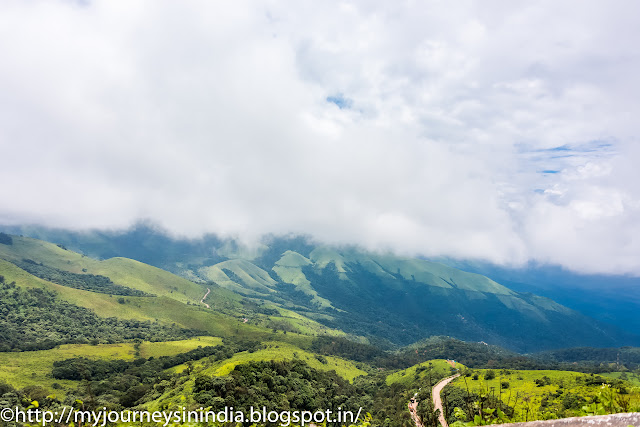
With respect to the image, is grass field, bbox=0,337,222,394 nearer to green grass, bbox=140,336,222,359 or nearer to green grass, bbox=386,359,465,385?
green grass, bbox=140,336,222,359

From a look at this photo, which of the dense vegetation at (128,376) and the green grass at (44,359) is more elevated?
the dense vegetation at (128,376)

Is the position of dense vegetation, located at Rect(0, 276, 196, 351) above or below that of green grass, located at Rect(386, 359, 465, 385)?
below

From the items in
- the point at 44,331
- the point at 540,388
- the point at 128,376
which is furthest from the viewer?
the point at 44,331

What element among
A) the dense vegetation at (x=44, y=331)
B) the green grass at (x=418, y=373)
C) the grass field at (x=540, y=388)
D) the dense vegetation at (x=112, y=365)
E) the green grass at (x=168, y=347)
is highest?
the grass field at (x=540, y=388)

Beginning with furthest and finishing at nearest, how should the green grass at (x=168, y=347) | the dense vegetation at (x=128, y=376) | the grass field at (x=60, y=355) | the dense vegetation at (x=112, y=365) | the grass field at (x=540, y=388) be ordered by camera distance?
the green grass at (x=168, y=347) → the dense vegetation at (x=112, y=365) → the grass field at (x=60, y=355) → the dense vegetation at (x=128, y=376) → the grass field at (x=540, y=388)


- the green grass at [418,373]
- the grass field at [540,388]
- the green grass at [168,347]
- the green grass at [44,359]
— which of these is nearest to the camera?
the grass field at [540,388]

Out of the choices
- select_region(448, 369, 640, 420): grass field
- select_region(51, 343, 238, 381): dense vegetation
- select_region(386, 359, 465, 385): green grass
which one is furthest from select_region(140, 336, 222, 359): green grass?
select_region(448, 369, 640, 420): grass field

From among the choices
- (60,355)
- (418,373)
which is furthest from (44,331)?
Answer: (418,373)

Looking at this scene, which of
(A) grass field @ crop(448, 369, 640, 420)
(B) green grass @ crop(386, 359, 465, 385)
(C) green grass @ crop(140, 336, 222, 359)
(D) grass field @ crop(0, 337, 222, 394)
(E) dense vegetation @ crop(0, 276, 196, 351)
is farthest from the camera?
(C) green grass @ crop(140, 336, 222, 359)

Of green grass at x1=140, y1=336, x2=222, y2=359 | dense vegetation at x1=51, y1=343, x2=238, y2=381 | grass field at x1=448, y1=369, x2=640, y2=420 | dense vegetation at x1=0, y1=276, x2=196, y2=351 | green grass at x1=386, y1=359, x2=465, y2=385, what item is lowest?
dense vegetation at x1=0, y1=276, x2=196, y2=351

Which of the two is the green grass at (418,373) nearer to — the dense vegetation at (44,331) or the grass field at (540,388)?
the grass field at (540,388)

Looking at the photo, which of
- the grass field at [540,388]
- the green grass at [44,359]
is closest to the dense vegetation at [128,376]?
the green grass at [44,359]

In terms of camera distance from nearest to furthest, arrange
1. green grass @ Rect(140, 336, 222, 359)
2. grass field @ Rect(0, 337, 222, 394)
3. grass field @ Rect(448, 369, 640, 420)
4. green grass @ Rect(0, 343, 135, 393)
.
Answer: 1. grass field @ Rect(448, 369, 640, 420)
2. green grass @ Rect(0, 343, 135, 393)
3. grass field @ Rect(0, 337, 222, 394)
4. green grass @ Rect(140, 336, 222, 359)

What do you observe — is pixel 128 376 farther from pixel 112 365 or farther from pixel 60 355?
pixel 60 355
